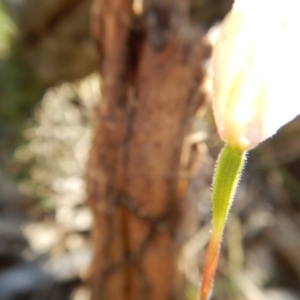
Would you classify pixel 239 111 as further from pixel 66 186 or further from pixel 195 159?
pixel 66 186

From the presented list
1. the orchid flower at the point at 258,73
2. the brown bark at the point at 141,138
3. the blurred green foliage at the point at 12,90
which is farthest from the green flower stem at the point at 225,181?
the blurred green foliage at the point at 12,90

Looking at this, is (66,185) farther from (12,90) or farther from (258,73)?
(258,73)

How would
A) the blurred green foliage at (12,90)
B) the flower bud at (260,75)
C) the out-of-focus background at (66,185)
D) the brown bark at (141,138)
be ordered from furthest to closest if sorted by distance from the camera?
1. the blurred green foliage at (12,90)
2. the out-of-focus background at (66,185)
3. the brown bark at (141,138)
4. the flower bud at (260,75)

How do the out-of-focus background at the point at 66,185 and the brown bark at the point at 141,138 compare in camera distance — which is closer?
the brown bark at the point at 141,138

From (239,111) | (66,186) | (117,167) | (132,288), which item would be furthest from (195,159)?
(66,186)

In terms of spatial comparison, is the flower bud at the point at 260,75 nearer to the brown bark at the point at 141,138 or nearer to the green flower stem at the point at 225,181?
the green flower stem at the point at 225,181

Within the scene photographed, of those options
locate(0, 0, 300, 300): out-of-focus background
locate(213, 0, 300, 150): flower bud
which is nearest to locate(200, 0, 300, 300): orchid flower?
locate(213, 0, 300, 150): flower bud
